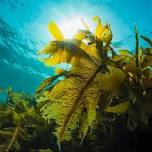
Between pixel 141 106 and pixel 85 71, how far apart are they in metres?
0.33

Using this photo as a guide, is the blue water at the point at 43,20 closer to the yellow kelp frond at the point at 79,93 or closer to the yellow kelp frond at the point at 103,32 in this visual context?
the yellow kelp frond at the point at 103,32

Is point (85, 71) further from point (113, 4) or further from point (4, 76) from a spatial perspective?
point (4, 76)

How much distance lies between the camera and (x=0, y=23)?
1950 cm

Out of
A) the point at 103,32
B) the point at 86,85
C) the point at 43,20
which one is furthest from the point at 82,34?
the point at 43,20

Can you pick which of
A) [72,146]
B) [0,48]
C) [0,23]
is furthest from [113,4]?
[72,146]

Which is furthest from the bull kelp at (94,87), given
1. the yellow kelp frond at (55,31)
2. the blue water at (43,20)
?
the blue water at (43,20)

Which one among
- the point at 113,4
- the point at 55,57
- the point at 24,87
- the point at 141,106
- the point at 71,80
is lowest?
the point at 141,106

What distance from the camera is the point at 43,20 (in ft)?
59.5

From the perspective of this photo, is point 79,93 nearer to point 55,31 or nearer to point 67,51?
point 67,51

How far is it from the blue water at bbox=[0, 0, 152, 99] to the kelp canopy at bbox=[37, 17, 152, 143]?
1155cm

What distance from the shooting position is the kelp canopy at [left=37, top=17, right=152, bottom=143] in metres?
1.18

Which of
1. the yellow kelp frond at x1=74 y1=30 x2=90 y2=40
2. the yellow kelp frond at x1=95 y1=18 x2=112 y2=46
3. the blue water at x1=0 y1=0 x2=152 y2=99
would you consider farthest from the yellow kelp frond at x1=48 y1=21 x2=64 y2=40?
the blue water at x1=0 y1=0 x2=152 y2=99

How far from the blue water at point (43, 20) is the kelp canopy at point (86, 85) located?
11.6 metres

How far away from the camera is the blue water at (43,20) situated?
49.7 ft
